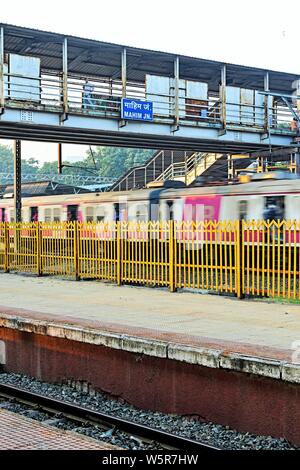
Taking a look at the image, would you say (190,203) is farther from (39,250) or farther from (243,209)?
(39,250)

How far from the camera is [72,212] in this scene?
85.0 ft

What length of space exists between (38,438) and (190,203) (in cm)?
1543

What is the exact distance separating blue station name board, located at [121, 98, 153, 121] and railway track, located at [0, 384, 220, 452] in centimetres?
1643

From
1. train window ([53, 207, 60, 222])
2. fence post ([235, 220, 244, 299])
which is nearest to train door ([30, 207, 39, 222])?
train window ([53, 207, 60, 222])

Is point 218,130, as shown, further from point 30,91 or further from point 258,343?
point 258,343

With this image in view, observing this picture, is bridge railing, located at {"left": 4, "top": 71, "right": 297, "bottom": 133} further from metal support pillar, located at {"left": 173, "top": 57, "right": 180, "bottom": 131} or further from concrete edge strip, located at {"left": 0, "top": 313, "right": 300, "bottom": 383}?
concrete edge strip, located at {"left": 0, "top": 313, "right": 300, "bottom": 383}

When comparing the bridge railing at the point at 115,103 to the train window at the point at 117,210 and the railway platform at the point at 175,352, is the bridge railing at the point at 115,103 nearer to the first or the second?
the train window at the point at 117,210

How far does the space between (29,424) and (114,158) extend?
286ft

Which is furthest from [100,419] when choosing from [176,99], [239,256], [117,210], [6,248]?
[176,99]

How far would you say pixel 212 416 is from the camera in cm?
661

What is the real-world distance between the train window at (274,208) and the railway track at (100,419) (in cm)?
1149

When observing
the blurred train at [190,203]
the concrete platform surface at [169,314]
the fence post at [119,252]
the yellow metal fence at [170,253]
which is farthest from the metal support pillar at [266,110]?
the concrete platform surface at [169,314]

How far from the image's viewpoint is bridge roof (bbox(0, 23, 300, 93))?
932 inches
